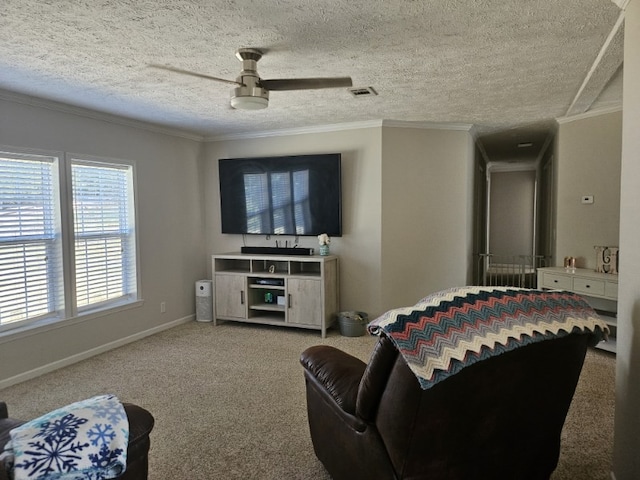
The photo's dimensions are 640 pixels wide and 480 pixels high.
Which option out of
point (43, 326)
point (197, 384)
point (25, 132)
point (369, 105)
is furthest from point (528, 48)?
point (43, 326)

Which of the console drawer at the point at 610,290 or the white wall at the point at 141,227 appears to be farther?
the console drawer at the point at 610,290

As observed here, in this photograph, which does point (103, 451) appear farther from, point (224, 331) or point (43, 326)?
point (224, 331)

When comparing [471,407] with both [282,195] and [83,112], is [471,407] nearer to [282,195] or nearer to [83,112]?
[282,195]

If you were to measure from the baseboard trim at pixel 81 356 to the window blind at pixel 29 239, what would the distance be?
0.45 m

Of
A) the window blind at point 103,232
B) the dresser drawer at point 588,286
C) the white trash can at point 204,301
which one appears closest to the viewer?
the dresser drawer at point 588,286

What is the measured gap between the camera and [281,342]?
460 centimetres

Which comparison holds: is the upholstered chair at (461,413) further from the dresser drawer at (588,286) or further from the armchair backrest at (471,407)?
the dresser drawer at (588,286)

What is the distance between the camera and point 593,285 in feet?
13.4

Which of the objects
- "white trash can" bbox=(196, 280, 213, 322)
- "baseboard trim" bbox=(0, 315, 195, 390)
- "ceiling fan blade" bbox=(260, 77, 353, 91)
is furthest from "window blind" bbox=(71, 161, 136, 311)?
"ceiling fan blade" bbox=(260, 77, 353, 91)

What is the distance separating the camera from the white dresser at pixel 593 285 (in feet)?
13.1

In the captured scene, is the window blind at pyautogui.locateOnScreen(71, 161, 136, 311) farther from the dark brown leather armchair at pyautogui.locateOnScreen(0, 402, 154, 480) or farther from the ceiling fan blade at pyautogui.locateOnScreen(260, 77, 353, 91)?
the dark brown leather armchair at pyautogui.locateOnScreen(0, 402, 154, 480)

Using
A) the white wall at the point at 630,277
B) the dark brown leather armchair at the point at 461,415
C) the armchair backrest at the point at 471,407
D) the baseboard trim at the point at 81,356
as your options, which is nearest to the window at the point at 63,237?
the baseboard trim at the point at 81,356

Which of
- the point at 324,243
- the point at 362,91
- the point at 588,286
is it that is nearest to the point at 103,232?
the point at 324,243

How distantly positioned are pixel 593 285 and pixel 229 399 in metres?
3.51
